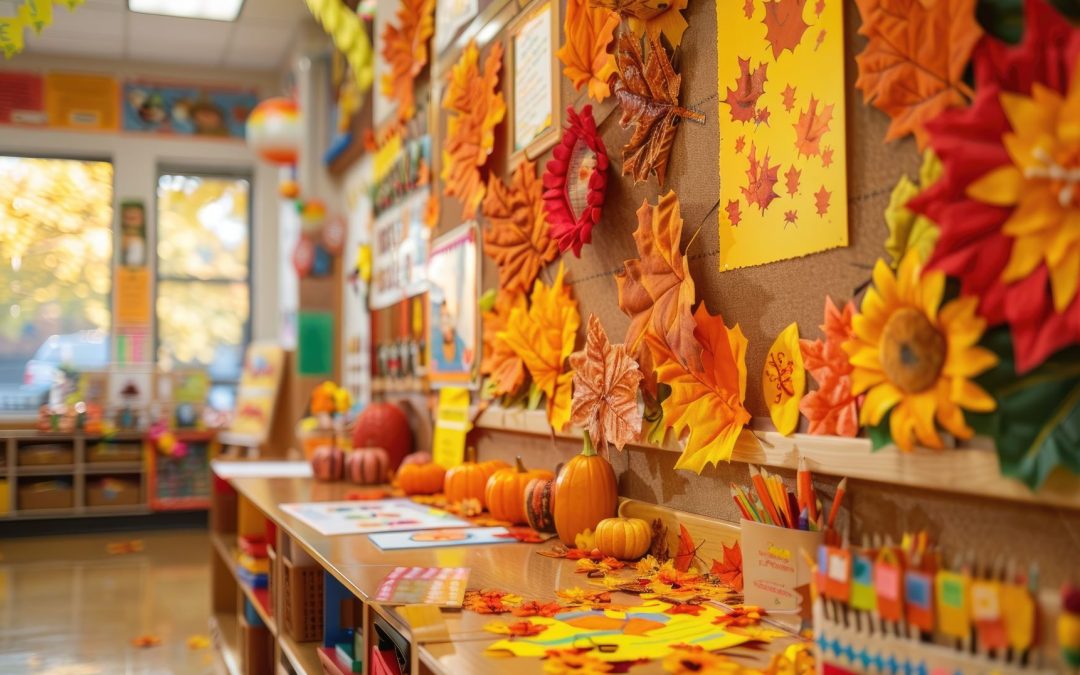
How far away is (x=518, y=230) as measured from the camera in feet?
8.19

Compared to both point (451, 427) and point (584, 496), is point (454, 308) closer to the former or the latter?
point (451, 427)

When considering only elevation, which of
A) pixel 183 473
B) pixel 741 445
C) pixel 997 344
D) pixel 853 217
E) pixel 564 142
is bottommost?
pixel 183 473

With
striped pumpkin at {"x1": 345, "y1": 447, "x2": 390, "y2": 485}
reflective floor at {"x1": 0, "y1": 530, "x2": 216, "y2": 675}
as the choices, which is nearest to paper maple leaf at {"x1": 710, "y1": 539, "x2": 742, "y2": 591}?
striped pumpkin at {"x1": 345, "y1": 447, "x2": 390, "y2": 485}

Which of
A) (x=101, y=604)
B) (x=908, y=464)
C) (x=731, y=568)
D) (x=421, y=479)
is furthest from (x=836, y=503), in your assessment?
(x=101, y=604)

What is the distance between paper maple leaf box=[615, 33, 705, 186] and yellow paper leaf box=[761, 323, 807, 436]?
1.56 ft

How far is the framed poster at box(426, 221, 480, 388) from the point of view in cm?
292

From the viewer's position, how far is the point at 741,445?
A: 155 cm

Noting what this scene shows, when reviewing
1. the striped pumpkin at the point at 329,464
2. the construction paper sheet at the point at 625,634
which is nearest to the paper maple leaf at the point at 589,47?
the construction paper sheet at the point at 625,634

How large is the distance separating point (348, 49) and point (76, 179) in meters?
3.98

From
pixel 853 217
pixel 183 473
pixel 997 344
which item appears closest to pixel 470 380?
pixel 853 217

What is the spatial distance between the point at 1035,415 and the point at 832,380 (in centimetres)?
34

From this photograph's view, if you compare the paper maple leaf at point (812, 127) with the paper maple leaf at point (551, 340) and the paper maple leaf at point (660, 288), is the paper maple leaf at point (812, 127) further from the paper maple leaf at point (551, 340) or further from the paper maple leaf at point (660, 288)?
the paper maple leaf at point (551, 340)

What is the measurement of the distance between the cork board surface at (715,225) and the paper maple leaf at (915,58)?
5 cm

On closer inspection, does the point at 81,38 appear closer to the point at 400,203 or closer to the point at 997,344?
the point at 400,203
